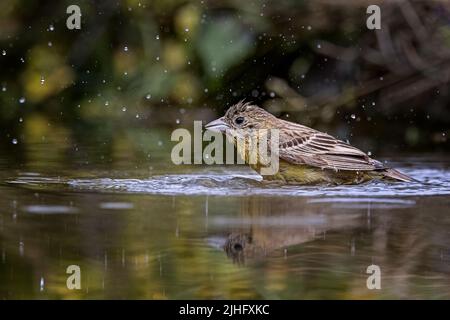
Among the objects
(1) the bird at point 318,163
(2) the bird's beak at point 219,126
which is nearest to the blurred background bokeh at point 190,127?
(1) the bird at point 318,163

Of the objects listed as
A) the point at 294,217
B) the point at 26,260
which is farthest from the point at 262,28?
the point at 26,260

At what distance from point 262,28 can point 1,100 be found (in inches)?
130

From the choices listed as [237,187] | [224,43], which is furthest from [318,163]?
[224,43]

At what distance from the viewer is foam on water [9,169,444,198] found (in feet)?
23.3

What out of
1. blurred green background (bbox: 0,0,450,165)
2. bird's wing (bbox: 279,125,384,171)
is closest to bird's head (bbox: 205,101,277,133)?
bird's wing (bbox: 279,125,384,171)

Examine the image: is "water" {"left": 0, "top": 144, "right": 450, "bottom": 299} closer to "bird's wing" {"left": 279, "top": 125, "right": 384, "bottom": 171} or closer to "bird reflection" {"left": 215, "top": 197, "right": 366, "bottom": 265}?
"bird reflection" {"left": 215, "top": 197, "right": 366, "bottom": 265}

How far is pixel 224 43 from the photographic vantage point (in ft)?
37.1

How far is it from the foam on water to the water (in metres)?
0.01

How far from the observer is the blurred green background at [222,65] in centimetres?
1117

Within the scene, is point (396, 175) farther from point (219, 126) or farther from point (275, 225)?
point (275, 225)

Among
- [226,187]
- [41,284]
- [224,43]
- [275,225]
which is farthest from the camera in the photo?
[224,43]

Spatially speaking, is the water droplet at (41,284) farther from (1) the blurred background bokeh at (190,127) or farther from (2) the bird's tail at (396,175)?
(2) the bird's tail at (396,175)

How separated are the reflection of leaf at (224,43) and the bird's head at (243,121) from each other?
126 inches

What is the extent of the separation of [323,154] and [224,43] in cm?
383
